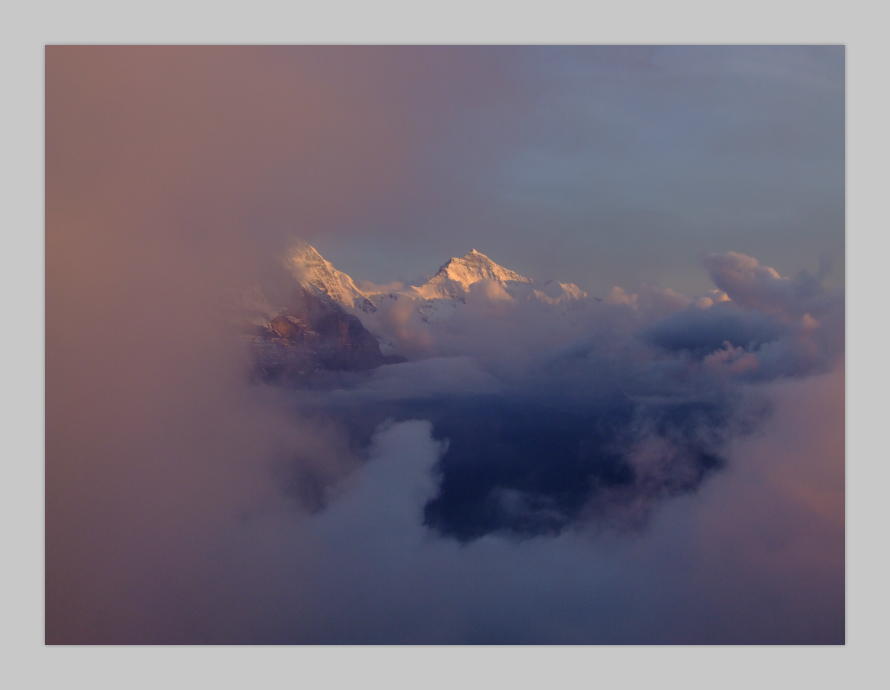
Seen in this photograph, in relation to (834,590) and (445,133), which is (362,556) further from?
(834,590)

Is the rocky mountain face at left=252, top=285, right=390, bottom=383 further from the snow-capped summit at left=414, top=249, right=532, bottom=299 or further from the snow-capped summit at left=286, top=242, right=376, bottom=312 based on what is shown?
the snow-capped summit at left=414, top=249, right=532, bottom=299

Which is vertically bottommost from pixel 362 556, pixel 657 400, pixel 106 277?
pixel 362 556

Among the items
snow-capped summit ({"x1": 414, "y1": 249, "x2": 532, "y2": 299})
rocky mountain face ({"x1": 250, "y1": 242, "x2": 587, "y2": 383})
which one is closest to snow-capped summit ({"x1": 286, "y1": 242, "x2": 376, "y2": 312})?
rocky mountain face ({"x1": 250, "y1": 242, "x2": 587, "y2": 383})

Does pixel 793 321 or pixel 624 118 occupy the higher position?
pixel 624 118

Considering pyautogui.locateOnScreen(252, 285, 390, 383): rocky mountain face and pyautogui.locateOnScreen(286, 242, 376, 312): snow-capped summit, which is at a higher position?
pyautogui.locateOnScreen(286, 242, 376, 312): snow-capped summit

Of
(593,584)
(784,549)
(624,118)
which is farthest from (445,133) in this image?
(784,549)

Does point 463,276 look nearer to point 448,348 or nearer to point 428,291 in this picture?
point 428,291

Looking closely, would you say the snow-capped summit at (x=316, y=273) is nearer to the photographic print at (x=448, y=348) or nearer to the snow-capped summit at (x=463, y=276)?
the photographic print at (x=448, y=348)

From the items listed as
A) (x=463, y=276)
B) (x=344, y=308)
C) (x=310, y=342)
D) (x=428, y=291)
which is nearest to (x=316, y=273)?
(x=344, y=308)
